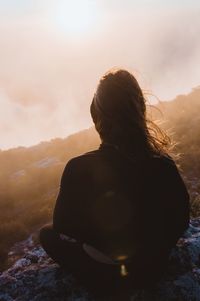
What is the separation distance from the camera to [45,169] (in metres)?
25.8

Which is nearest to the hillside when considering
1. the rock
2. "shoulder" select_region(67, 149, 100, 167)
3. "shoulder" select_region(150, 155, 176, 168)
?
the rock

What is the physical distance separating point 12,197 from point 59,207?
1867cm

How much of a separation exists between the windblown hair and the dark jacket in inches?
4.8

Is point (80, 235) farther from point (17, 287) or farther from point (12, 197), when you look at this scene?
point (12, 197)

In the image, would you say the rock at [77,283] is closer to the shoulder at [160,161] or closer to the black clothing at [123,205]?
the black clothing at [123,205]

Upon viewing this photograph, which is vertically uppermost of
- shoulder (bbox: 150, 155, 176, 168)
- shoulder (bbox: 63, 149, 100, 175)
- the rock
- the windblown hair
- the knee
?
the windblown hair

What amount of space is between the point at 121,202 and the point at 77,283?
140 centimetres

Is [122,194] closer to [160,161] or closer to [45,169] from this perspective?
[160,161]

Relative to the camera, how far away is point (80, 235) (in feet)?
13.1

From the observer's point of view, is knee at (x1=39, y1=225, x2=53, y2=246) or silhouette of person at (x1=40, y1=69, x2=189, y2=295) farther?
knee at (x1=39, y1=225, x2=53, y2=246)

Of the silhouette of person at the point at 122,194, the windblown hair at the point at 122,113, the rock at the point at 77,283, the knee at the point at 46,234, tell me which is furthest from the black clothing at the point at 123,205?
the rock at the point at 77,283

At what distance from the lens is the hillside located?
1623 centimetres

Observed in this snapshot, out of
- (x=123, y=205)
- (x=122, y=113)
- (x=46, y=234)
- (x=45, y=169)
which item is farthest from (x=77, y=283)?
(x=45, y=169)

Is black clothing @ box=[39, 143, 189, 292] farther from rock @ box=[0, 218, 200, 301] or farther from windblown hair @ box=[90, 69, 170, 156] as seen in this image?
rock @ box=[0, 218, 200, 301]
